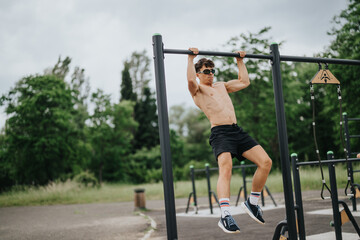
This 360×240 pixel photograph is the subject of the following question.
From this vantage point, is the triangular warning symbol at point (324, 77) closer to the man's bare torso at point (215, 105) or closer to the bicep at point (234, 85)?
the bicep at point (234, 85)

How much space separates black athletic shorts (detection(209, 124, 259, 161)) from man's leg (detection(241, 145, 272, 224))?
6 cm

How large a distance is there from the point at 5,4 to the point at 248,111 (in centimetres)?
1614

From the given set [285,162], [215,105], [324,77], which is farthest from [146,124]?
[215,105]

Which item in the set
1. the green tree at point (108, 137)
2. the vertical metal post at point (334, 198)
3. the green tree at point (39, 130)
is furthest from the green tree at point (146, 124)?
the vertical metal post at point (334, 198)

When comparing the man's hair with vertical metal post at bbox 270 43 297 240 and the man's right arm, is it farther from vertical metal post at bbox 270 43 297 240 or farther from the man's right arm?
vertical metal post at bbox 270 43 297 240

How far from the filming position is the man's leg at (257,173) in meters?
2.95

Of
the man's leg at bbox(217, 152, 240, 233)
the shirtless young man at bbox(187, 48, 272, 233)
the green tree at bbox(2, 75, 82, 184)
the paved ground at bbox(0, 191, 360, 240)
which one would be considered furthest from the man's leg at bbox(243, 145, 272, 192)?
the green tree at bbox(2, 75, 82, 184)

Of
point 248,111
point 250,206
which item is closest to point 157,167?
point 248,111

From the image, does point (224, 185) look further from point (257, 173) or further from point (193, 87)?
point (193, 87)

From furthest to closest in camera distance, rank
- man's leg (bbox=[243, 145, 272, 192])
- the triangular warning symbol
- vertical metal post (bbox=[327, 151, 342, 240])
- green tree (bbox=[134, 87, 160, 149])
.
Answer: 1. green tree (bbox=[134, 87, 160, 149])
2. vertical metal post (bbox=[327, 151, 342, 240])
3. the triangular warning symbol
4. man's leg (bbox=[243, 145, 272, 192])

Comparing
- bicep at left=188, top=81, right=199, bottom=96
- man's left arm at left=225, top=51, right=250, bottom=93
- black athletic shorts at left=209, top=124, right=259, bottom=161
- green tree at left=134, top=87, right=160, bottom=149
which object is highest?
green tree at left=134, top=87, right=160, bottom=149

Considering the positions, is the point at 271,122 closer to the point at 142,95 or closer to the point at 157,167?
the point at 157,167

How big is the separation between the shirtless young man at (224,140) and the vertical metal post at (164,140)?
0.25 m

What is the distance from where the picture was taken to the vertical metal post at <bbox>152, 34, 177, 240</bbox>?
9.25 ft
